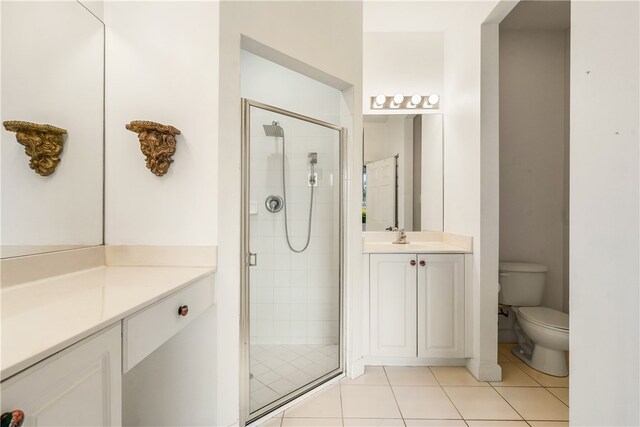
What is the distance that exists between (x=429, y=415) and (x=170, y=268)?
1587mm

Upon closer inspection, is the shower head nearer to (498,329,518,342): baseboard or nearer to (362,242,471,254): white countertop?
(362,242,471,254): white countertop

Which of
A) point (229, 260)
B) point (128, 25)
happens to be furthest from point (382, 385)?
point (128, 25)

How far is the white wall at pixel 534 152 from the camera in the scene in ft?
8.30

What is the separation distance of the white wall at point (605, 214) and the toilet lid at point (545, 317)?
1.20 metres

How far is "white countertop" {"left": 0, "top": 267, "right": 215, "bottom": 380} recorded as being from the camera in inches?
21.9

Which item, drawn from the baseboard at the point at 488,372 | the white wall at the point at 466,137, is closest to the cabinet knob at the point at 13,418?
the white wall at the point at 466,137

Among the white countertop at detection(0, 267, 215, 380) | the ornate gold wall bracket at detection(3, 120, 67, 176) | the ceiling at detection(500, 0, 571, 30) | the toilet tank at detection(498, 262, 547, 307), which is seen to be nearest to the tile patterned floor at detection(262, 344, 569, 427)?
the toilet tank at detection(498, 262, 547, 307)

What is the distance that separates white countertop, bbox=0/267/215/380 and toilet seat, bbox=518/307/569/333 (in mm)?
2190

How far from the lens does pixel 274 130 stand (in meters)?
1.81

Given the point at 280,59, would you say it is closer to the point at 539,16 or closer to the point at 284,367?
the point at 284,367

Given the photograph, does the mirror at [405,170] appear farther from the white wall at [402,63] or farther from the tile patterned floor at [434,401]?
the tile patterned floor at [434,401]

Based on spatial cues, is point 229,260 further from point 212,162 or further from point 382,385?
point 382,385

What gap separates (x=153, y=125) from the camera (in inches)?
49.6

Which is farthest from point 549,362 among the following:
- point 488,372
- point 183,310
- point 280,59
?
point 280,59
